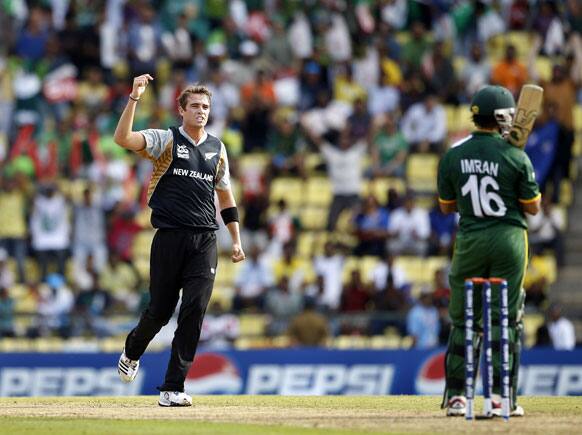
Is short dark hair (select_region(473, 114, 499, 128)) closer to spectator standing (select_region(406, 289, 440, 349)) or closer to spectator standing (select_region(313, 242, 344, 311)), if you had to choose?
spectator standing (select_region(406, 289, 440, 349))

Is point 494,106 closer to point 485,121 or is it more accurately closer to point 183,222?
point 485,121

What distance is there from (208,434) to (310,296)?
12.2 meters

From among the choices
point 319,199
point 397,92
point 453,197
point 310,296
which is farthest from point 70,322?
point 453,197

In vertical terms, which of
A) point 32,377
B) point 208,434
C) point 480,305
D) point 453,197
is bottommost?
point 32,377

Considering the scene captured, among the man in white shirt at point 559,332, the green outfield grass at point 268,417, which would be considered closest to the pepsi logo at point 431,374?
the man in white shirt at point 559,332

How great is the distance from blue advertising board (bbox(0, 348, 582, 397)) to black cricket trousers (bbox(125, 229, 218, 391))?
8082 mm

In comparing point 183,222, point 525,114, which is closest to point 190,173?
point 183,222

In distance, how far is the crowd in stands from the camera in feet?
77.1

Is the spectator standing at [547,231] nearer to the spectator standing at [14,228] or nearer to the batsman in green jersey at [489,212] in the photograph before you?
the spectator standing at [14,228]

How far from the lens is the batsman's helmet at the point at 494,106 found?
11898mm

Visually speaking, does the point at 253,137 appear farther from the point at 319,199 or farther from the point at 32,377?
the point at 32,377

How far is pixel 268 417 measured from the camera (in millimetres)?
12352

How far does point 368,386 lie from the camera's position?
70.5 feet

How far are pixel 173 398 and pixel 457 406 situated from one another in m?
2.54
